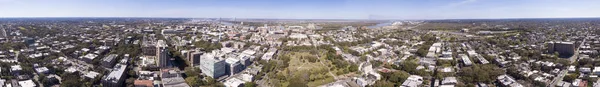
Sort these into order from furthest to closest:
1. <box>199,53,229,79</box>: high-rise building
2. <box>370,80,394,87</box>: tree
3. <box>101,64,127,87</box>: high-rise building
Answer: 1. <box>199,53,229,79</box>: high-rise building
2. <box>101,64,127,87</box>: high-rise building
3. <box>370,80,394,87</box>: tree

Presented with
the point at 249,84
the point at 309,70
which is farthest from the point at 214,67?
the point at 309,70

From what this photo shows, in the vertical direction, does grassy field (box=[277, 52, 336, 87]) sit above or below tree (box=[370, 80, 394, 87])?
above

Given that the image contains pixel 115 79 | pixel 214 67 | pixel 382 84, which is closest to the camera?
pixel 382 84

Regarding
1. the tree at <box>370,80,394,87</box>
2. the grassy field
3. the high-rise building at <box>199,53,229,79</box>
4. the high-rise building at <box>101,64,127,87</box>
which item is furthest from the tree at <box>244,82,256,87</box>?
the high-rise building at <box>101,64,127,87</box>

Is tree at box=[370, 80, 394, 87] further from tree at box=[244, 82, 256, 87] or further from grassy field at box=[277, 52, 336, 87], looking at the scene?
tree at box=[244, 82, 256, 87]

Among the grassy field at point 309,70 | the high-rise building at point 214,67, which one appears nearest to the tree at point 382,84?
the grassy field at point 309,70

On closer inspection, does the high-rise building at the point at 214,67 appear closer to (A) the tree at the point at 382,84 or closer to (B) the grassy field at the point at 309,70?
(B) the grassy field at the point at 309,70

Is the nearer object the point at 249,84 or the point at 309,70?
the point at 249,84

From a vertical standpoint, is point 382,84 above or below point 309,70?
below

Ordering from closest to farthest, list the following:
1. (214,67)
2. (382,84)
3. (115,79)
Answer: (382,84) → (115,79) → (214,67)

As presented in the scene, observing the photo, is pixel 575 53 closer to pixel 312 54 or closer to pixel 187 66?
pixel 312 54

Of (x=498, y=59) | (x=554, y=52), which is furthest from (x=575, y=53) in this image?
(x=498, y=59)

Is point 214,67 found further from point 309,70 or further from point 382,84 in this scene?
point 382,84
